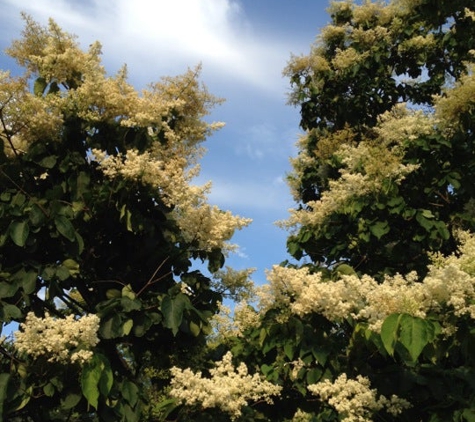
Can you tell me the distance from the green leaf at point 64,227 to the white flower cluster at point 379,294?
1346 millimetres

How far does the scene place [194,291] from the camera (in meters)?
4.62

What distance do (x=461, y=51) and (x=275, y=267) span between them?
15.6ft

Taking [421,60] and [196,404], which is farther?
[421,60]

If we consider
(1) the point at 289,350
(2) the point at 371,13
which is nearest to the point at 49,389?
(1) the point at 289,350

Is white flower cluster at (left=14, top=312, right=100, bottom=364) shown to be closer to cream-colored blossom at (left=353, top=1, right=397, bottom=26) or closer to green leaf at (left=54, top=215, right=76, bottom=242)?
green leaf at (left=54, top=215, right=76, bottom=242)

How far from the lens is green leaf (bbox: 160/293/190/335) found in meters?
3.66

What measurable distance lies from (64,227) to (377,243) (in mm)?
3457

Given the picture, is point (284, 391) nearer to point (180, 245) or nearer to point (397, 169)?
point (180, 245)

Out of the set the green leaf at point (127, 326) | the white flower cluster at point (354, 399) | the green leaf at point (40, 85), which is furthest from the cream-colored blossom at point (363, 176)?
the green leaf at point (40, 85)

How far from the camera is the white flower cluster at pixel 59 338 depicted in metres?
3.09

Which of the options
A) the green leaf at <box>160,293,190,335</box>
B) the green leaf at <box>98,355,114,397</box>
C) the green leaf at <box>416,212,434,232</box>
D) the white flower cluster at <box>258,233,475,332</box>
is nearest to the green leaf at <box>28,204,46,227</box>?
the green leaf at <box>160,293,190,335</box>

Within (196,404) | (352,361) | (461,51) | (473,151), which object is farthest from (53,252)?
(461,51)

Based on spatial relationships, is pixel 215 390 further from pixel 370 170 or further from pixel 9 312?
pixel 370 170

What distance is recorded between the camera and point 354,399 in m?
3.25
